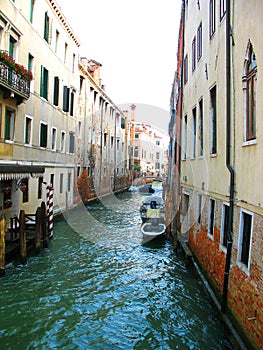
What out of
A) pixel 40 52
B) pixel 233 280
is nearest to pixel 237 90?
pixel 233 280

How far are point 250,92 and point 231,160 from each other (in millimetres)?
1060

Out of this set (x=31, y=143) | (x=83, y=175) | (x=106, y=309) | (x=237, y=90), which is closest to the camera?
(x=237, y=90)

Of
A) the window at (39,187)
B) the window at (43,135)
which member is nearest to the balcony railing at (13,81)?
the window at (43,135)

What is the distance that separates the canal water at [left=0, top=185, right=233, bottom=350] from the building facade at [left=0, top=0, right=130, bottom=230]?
2.55 m

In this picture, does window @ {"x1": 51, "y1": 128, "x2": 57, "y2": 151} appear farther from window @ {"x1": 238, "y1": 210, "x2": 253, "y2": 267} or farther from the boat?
window @ {"x1": 238, "y1": 210, "x2": 253, "y2": 267}

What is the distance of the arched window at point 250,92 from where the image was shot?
4.22 m

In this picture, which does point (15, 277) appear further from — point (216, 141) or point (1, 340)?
point (216, 141)

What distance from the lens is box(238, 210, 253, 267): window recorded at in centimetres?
439

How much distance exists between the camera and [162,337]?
16.0 ft

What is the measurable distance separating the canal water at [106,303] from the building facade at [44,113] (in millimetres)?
2553

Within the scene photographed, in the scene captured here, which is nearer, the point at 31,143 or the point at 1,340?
the point at 1,340

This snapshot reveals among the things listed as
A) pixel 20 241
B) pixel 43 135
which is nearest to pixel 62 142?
pixel 43 135

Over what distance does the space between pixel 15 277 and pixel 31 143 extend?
18.0ft

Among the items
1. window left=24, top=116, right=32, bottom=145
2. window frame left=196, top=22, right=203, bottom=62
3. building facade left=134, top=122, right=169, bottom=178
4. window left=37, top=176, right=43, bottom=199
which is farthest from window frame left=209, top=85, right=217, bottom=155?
building facade left=134, top=122, right=169, bottom=178
